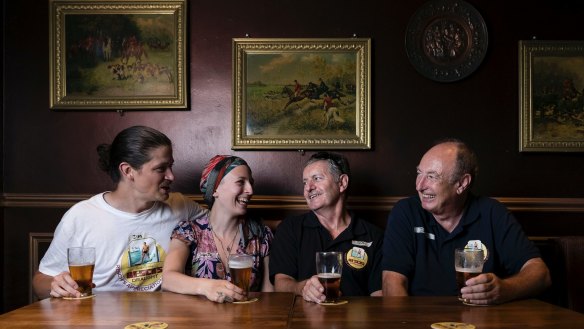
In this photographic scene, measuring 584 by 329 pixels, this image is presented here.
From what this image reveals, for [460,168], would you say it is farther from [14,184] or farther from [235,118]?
[14,184]

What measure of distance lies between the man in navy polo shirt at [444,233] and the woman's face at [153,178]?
3.79ft

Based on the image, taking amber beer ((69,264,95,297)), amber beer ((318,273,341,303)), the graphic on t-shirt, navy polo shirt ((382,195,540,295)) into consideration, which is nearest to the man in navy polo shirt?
navy polo shirt ((382,195,540,295))

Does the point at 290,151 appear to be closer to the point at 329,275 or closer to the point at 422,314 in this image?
the point at 329,275

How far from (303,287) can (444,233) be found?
73cm

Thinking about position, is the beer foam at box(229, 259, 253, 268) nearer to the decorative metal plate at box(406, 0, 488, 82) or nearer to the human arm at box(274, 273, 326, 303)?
the human arm at box(274, 273, 326, 303)

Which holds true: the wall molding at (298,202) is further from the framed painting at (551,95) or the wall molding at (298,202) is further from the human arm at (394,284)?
the human arm at (394,284)

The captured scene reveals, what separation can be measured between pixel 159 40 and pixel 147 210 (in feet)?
4.03

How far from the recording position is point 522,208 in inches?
150

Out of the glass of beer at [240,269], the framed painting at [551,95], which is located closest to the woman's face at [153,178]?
the glass of beer at [240,269]

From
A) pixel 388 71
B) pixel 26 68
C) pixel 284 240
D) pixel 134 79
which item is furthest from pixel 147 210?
pixel 388 71

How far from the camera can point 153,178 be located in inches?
123

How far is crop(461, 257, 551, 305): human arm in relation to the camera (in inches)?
Answer: 88.4

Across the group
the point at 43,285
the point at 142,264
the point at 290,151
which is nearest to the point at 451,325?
the point at 142,264

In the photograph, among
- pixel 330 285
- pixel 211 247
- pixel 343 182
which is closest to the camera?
pixel 330 285
